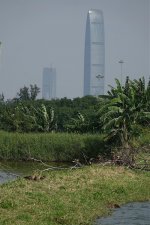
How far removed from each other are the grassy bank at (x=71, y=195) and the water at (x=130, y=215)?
0.31 m

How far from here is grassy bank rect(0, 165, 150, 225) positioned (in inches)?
476

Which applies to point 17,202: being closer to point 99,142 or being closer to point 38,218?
point 38,218

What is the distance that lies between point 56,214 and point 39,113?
3406 centimetres

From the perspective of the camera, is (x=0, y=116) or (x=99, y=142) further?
(x=0, y=116)

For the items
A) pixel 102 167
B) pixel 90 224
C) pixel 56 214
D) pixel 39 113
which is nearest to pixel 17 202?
pixel 56 214

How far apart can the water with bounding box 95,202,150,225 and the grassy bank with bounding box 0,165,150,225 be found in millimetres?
313

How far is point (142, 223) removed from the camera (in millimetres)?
12883

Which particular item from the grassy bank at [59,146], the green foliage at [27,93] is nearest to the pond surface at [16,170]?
the grassy bank at [59,146]

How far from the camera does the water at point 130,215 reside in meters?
12.9

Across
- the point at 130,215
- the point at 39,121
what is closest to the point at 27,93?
the point at 39,121

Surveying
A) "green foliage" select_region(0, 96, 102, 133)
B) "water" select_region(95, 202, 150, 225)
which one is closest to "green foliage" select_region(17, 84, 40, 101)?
"green foliage" select_region(0, 96, 102, 133)

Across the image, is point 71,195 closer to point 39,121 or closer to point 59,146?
point 59,146

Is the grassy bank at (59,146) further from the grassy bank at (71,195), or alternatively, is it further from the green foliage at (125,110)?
the grassy bank at (71,195)

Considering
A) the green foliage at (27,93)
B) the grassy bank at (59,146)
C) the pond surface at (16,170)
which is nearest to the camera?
the pond surface at (16,170)
